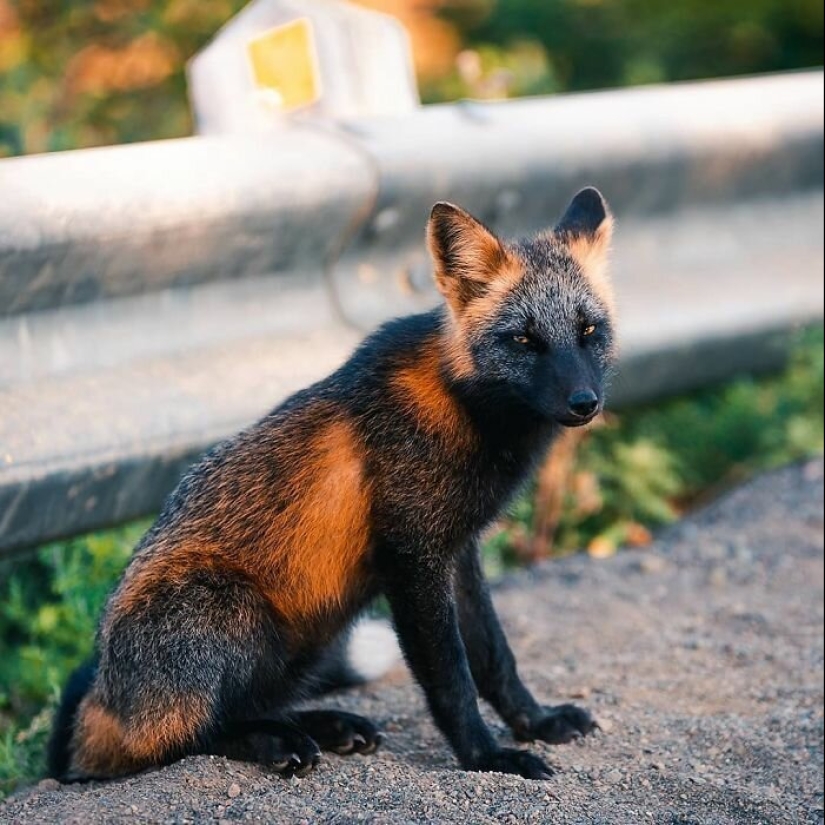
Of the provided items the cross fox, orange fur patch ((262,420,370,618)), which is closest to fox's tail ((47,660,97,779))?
the cross fox

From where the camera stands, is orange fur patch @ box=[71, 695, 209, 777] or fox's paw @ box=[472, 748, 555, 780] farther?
fox's paw @ box=[472, 748, 555, 780]

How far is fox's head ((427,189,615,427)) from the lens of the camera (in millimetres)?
4012

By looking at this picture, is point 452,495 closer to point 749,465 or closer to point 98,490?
point 98,490

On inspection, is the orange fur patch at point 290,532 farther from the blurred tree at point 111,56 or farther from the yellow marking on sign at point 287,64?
the blurred tree at point 111,56

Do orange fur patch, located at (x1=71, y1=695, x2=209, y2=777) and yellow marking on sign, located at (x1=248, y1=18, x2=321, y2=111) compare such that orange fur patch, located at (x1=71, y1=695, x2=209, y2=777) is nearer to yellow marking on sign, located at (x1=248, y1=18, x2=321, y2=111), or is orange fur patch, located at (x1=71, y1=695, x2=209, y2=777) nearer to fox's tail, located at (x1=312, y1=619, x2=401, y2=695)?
fox's tail, located at (x1=312, y1=619, x2=401, y2=695)

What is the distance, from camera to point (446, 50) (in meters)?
10.8

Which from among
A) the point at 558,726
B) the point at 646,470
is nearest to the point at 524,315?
the point at 558,726

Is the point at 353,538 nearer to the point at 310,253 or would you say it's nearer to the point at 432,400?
the point at 432,400

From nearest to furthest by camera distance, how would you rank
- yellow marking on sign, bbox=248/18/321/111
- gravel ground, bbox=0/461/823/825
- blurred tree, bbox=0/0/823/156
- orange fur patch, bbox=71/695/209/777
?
1. gravel ground, bbox=0/461/823/825
2. orange fur patch, bbox=71/695/209/777
3. yellow marking on sign, bbox=248/18/321/111
4. blurred tree, bbox=0/0/823/156

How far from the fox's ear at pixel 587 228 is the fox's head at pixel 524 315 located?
14 mm

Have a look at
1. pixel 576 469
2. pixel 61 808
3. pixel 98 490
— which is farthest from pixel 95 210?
pixel 576 469

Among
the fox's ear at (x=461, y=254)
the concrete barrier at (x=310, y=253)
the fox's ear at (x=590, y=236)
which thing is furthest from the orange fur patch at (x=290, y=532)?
the fox's ear at (x=590, y=236)

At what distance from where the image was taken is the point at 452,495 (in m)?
3.98

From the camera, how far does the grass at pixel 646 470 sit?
16.6 feet
